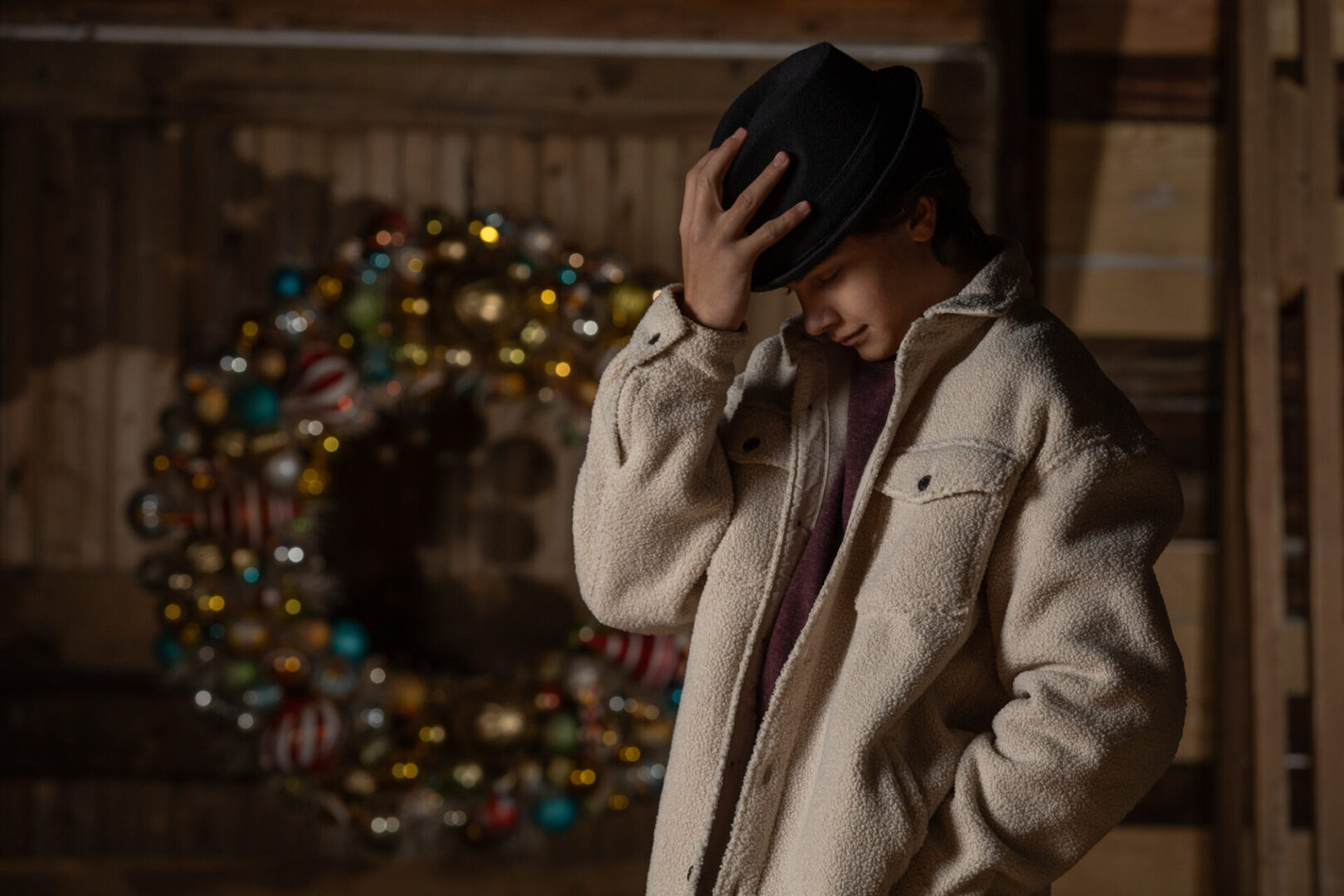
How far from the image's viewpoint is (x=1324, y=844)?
231 cm

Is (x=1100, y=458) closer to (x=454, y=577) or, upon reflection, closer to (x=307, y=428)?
(x=307, y=428)

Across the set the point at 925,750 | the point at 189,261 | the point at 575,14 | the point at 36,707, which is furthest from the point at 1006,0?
the point at 36,707

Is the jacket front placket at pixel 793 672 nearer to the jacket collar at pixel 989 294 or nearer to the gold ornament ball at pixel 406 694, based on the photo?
the jacket collar at pixel 989 294

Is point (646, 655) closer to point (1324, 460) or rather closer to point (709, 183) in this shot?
point (1324, 460)

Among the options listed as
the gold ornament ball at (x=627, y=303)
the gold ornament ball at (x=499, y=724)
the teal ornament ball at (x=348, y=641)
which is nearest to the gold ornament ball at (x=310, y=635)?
the teal ornament ball at (x=348, y=641)

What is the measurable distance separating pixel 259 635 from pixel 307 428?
0.42m

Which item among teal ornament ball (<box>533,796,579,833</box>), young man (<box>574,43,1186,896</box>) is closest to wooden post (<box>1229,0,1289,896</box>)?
teal ornament ball (<box>533,796,579,833</box>)

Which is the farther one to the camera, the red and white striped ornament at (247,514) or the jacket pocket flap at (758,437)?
the red and white striped ornament at (247,514)

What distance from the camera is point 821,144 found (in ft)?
2.69

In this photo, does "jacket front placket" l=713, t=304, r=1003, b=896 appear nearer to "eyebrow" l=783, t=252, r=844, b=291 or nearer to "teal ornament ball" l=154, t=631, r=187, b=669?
"eyebrow" l=783, t=252, r=844, b=291

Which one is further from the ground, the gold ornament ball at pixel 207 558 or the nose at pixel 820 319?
the nose at pixel 820 319

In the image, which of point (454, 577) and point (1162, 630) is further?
point (454, 577)

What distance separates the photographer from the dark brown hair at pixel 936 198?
847 mm

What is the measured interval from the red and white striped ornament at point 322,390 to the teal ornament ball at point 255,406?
0.02 m
